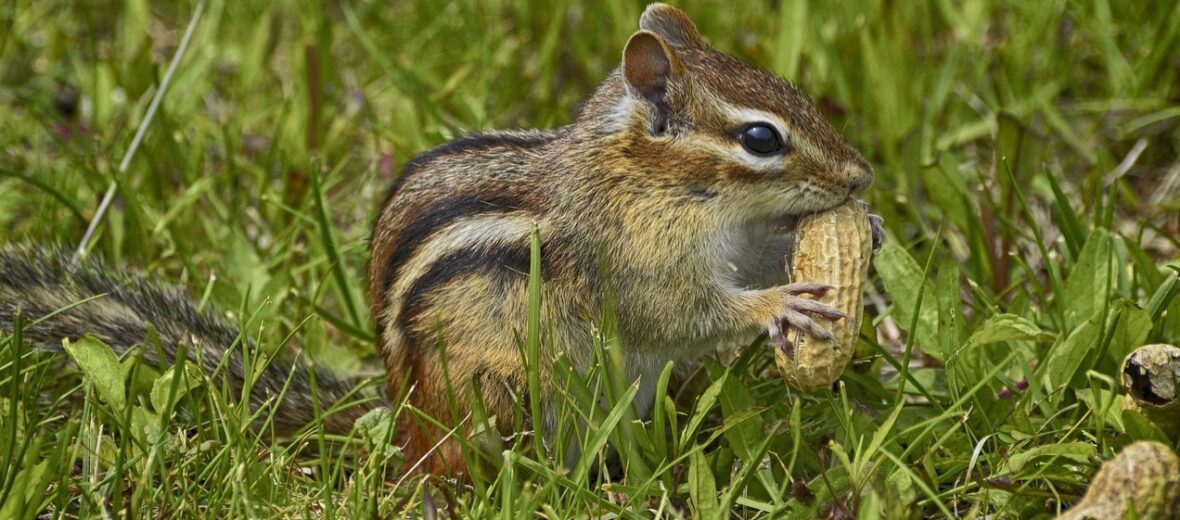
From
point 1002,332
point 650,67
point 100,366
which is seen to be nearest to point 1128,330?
point 1002,332

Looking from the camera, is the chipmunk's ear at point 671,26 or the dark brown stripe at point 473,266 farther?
the chipmunk's ear at point 671,26

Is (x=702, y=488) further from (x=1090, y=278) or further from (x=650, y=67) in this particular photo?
(x=1090, y=278)

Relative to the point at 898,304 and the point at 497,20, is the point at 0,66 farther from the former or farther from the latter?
the point at 898,304

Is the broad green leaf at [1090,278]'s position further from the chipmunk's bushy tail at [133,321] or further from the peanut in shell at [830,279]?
the chipmunk's bushy tail at [133,321]

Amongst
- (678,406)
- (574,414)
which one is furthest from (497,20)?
(574,414)

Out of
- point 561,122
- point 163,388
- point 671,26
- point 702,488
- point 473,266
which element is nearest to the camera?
point 702,488

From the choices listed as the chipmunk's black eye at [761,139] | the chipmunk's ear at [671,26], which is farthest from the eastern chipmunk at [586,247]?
the chipmunk's ear at [671,26]
